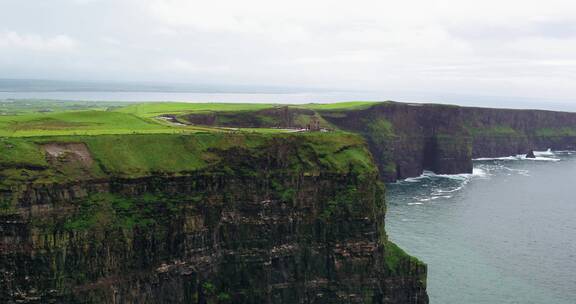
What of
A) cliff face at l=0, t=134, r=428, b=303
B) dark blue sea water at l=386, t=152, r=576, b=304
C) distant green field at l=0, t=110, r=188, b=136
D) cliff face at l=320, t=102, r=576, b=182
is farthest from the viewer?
cliff face at l=320, t=102, r=576, b=182

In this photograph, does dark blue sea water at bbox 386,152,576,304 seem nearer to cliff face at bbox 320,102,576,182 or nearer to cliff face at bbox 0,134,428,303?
cliff face at bbox 320,102,576,182

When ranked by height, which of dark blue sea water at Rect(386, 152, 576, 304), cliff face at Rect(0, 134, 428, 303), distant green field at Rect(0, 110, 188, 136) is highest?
distant green field at Rect(0, 110, 188, 136)

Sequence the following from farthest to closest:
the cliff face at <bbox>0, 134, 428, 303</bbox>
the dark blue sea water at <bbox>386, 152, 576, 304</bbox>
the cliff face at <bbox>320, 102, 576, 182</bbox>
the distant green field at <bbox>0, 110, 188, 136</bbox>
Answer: the cliff face at <bbox>320, 102, 576, 182</bbox> < the dark blue sea water at <bbox>386, 152, 576, 304</bbox> < the distant green field at <bbox>0, 110, 188, 136</bbox> < the cliff face at <bbox>0, 134, 428, 303</bbox>

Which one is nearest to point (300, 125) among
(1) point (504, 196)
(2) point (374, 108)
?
(2) point (374, 108)

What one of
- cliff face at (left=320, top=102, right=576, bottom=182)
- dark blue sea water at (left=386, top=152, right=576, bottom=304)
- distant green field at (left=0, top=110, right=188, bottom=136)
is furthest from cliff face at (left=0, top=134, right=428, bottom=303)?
cliff face at (left=320, top=102, right=576, bottom=182)

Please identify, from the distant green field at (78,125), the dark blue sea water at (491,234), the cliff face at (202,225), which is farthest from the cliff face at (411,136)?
the cliff face at (202,225)

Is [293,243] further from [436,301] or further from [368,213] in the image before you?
[436,301]
